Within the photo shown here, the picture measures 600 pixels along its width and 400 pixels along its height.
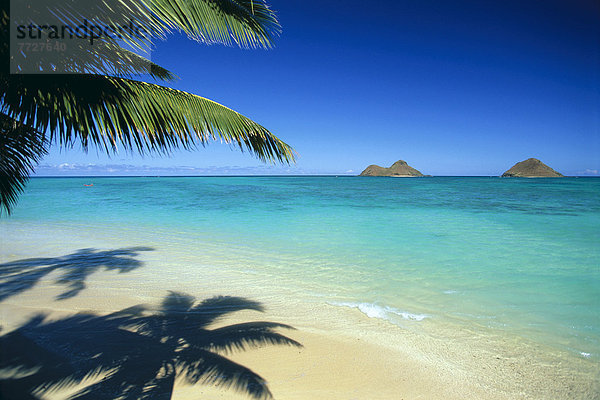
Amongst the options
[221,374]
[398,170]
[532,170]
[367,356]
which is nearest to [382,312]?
[367,356]

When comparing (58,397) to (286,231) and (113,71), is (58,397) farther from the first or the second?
(286,231)

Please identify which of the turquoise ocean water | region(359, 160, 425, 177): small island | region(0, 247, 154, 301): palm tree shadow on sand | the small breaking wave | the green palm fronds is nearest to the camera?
the green palm fronds

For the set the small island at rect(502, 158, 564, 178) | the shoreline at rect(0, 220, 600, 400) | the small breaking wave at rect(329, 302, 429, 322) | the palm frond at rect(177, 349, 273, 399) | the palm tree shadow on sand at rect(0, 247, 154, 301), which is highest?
the small island at rect(502, 158, 564, 178)

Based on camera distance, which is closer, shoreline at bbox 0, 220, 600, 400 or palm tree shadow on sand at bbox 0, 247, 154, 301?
shoreline at bbox 0, 220, 600, 400

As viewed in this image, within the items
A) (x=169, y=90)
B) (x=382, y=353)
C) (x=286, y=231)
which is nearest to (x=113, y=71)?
(x=169, y=90)

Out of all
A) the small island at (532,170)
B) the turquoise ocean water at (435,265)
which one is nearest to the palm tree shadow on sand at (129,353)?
the turquoise ocean water at (435,265)

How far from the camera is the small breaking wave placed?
3.86 m

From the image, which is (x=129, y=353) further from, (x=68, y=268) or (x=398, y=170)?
(x=398, y=170)

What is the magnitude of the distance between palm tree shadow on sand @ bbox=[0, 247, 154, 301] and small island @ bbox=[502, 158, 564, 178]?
168 metres

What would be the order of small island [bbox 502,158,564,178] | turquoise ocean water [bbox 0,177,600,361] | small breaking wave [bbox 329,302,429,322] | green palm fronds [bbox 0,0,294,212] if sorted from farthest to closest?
small island [bbox 502,158,564,178] → turquoise ocean water [bbox 0,177,600,361] → small breaking wave [bbox 329,302,429,322] → green palm fronds [bbox 0,0,294,212]

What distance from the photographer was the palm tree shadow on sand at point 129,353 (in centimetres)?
233

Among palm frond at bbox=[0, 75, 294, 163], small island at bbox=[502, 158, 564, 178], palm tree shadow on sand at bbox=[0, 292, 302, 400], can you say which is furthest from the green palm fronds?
small island at bbox=[502, 158, 564, 178]

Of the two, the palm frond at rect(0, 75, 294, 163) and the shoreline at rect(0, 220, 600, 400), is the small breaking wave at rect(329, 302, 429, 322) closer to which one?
the shoreline at rect(0, 220, 600, 400)

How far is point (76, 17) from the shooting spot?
5.97 ft
